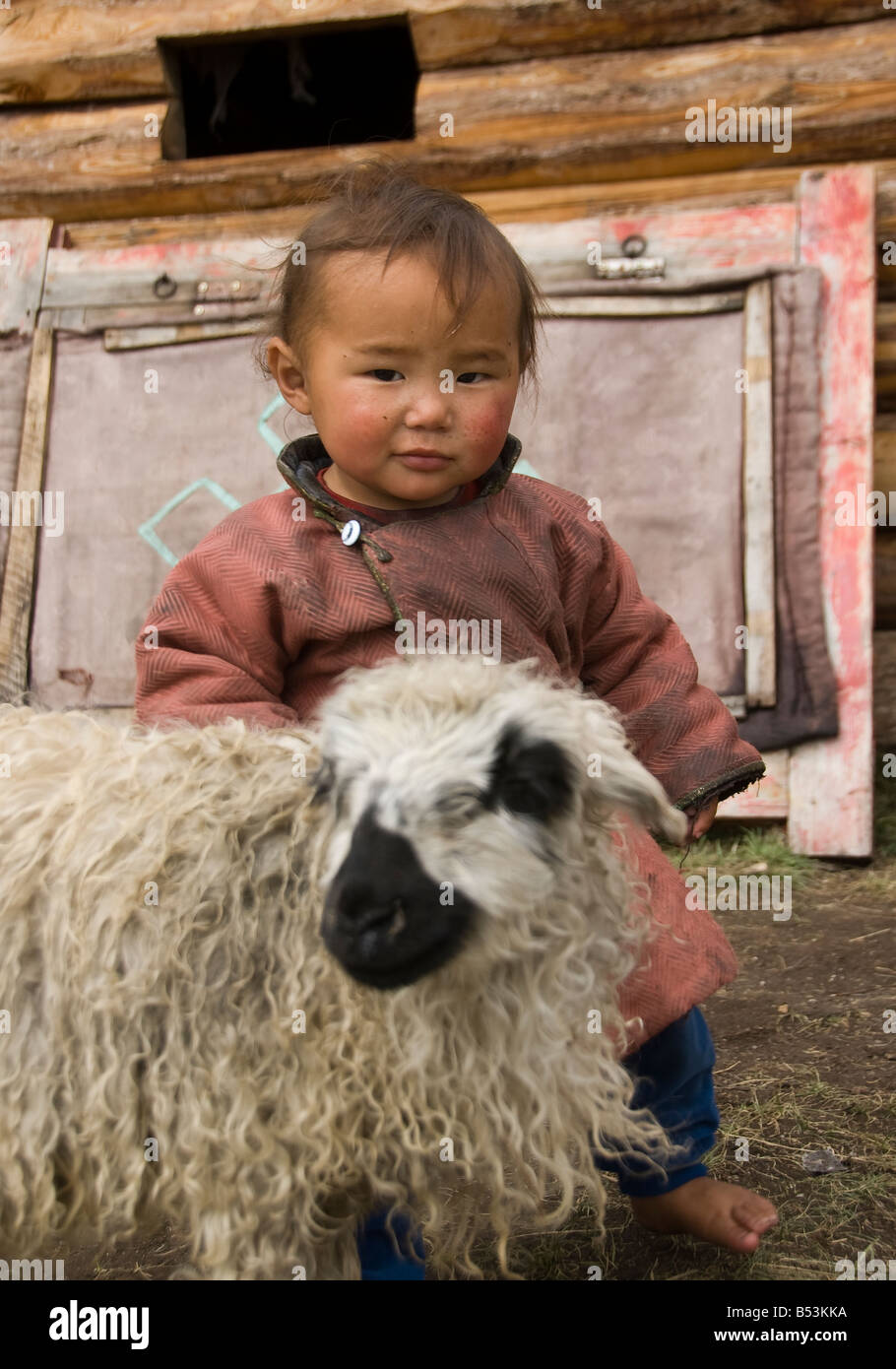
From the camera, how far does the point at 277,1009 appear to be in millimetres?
1758

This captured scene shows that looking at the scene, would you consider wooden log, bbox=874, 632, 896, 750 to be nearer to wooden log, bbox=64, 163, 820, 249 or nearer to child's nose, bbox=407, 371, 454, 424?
wooden log, bbox=64, 163, 820, 249

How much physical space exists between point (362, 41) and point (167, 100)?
2.07 meters

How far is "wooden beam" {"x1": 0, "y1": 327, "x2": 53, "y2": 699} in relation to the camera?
16.9 feet

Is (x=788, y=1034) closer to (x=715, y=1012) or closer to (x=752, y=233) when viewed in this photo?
(x=715, y=1012)

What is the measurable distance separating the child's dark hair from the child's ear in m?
0.03

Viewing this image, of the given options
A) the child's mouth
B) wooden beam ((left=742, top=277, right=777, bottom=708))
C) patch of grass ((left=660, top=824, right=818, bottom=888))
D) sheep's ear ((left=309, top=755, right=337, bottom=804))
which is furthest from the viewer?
wooden beam ((left=742, top=277, right=777, bottom=708))

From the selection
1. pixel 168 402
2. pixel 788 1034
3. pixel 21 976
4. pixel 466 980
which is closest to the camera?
pixel 466 980

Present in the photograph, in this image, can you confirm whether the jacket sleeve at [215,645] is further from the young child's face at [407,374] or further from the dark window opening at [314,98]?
the dark window opening at [314,98]

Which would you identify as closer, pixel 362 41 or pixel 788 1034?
pixel 788 1034

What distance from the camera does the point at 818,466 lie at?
15.7 feet

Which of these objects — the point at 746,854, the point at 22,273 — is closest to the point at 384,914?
the point at 746,854

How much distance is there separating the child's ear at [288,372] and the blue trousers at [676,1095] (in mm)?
1555

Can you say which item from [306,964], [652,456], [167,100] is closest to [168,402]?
[167,100]

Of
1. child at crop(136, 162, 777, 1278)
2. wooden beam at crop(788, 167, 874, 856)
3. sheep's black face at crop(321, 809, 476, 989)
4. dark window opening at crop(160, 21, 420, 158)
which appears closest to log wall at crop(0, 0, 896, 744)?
wooden beam at crop(788, 167, 874, 856)
